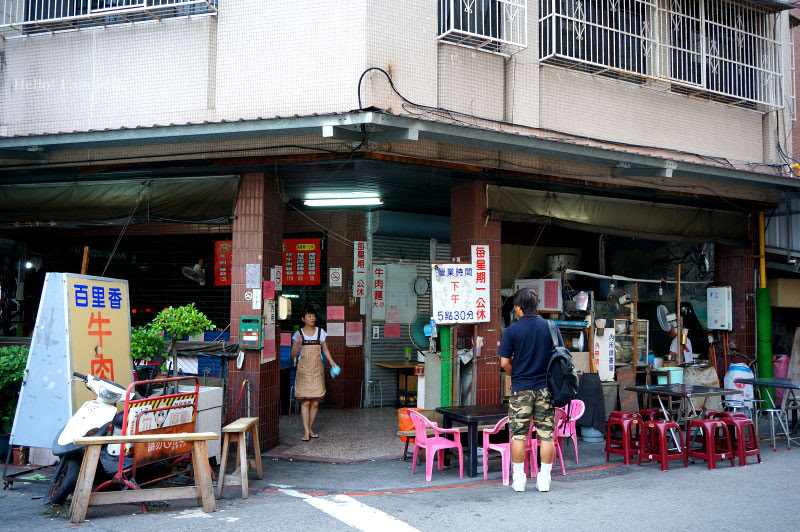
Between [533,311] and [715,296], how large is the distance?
7.37 meters

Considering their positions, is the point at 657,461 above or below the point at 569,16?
below

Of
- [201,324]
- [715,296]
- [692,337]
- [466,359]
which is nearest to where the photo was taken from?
[201,324]

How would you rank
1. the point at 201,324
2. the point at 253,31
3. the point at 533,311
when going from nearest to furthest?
the point at 533,311 → the point at 201,324 → the point at 253,31

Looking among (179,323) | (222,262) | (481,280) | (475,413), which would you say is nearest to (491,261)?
(481,280)

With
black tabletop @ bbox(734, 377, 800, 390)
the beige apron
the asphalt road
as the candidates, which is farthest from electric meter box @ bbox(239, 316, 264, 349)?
black tabletop @ bbox(734, 377, 800, 390)

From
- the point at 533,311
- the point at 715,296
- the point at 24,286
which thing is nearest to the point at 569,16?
the point at 533,311

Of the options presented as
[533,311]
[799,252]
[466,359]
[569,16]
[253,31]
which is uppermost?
[569,16]

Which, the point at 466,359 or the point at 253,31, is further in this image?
the point at 466,359

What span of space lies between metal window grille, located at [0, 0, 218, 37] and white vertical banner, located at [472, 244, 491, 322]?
16.6ft

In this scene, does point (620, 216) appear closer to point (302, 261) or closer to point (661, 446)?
point (661, 446)

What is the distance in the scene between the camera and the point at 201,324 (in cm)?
820

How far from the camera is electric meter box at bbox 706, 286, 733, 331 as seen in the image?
1262 cm

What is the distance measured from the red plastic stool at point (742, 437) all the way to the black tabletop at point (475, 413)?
9.76 feet

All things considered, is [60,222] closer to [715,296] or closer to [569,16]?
[569,16]
